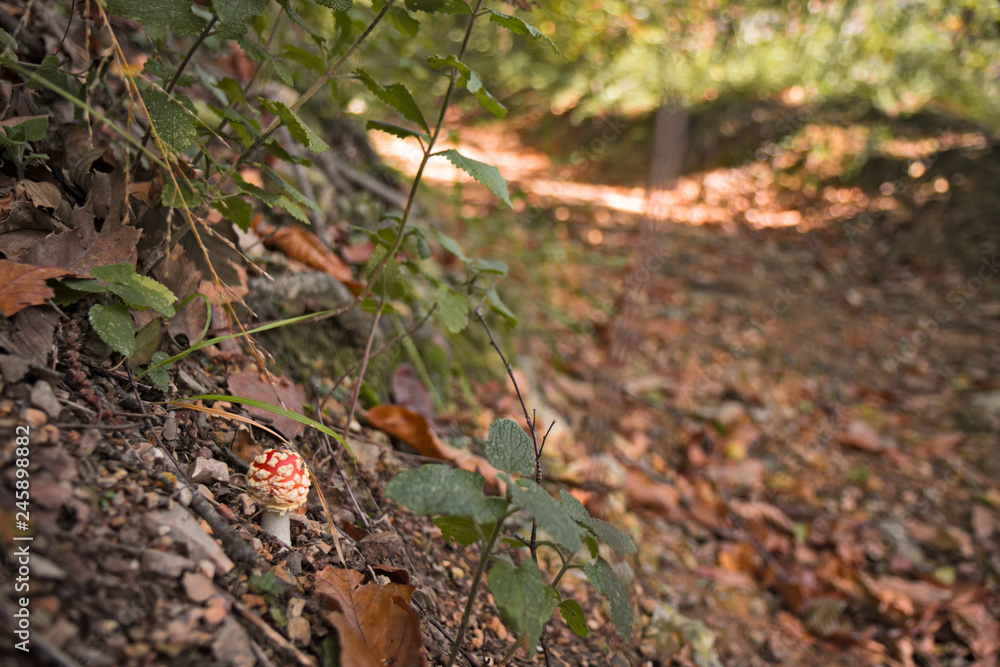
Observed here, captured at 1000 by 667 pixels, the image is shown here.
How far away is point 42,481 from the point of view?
761 mm

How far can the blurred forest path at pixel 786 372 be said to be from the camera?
2.11 m

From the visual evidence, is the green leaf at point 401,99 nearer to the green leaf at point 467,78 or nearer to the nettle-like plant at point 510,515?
the green leaf at point 467,78

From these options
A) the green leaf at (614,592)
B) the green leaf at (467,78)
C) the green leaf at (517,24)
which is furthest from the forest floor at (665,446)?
the green leaf at (517,24)

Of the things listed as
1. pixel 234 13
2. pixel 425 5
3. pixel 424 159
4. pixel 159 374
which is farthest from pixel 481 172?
pixel 159 374

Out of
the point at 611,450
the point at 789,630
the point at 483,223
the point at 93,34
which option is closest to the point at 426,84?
the point at 483,223

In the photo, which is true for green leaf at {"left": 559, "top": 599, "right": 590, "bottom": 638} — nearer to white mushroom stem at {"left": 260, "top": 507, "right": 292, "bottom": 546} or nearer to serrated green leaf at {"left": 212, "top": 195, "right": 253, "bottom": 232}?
white mushroom stem at {"left": 260, "top": 507, "right": 292, "bottom": 546}

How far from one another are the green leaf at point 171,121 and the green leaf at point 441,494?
2.44 ft

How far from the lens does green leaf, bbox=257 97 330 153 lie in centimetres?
102

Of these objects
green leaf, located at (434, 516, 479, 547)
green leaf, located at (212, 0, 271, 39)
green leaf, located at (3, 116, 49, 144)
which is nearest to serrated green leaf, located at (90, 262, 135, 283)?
green leaf, located at (3, 116, 49, 144)

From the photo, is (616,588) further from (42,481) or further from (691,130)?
(691,130)

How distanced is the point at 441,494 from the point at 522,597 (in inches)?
8.0

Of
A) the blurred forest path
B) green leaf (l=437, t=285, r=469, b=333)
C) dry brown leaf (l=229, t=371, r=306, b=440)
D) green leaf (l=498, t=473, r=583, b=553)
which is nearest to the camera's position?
green leaf (l=498, t=473, r=583, b=553)

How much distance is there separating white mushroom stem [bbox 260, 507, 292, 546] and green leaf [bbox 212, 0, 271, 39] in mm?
881

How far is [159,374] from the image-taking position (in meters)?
1.14
